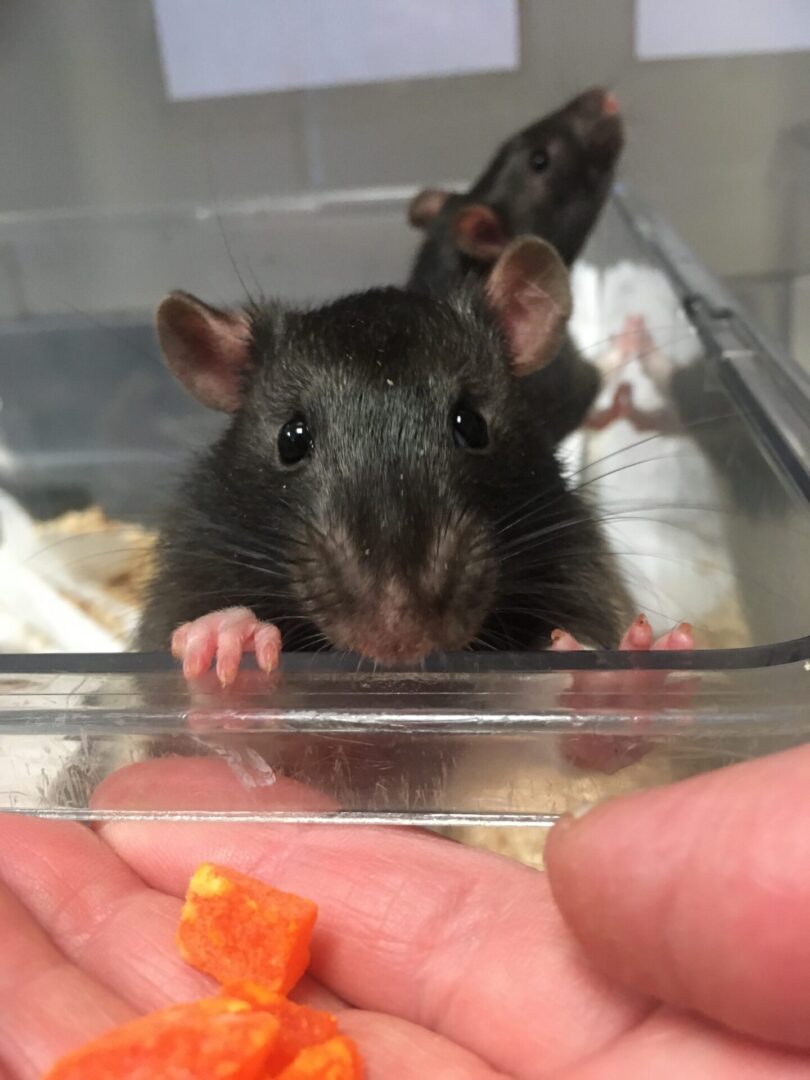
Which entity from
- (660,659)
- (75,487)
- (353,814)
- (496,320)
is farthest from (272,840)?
(75,487)

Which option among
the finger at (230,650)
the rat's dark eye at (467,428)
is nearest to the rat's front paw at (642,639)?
the rat's dark eye at (467,428)

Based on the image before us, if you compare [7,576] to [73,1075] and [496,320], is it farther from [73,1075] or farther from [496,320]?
[73,1075]

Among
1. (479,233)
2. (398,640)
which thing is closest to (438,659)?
(398,640)

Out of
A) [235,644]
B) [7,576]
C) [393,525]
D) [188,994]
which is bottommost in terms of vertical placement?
[7,576]

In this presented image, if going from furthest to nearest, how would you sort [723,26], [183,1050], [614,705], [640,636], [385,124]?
[385,124] < [723,26] < [640,636] < [614,705] < [183,1050]

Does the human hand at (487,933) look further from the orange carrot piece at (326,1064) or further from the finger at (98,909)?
the orange carrot piece at (326,1064)

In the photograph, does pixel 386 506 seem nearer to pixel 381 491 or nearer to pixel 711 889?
pixel 381 491
